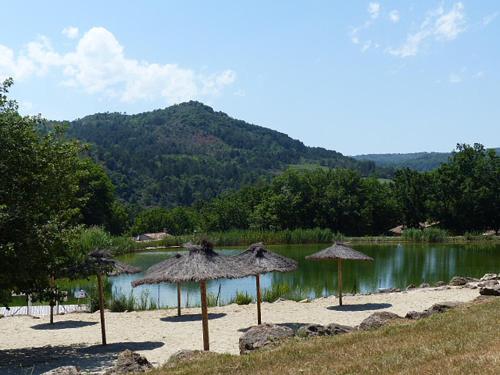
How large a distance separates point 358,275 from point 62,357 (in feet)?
60.7

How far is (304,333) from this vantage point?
1041 centimetres

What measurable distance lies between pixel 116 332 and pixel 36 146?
18.1 feet

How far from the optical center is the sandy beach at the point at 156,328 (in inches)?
490

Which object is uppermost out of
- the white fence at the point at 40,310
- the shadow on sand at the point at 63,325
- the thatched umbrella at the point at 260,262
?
the thatched umbrella at the point at 260,262

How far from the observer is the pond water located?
79.7 ft

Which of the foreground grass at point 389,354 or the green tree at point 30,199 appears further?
the green tree at point 30,199

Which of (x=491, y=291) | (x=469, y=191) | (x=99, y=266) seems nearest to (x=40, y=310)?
(x=99, y=266)

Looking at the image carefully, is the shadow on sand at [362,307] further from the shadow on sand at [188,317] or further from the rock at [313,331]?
the rock at [313,331]

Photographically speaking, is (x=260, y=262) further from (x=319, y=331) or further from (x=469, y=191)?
(x=469, y=191)

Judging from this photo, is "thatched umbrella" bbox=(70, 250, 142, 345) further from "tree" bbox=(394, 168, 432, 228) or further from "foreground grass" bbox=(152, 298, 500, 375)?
"tree" bbox=(394, 168, 432, 228)

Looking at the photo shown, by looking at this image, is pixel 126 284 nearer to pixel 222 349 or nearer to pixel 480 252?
pixel 222 349

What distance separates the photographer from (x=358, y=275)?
1125 inches

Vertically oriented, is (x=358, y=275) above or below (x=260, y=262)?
below

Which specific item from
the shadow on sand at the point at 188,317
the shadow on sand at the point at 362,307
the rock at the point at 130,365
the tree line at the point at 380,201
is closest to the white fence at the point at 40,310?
the shadow on sand at the point at 188,317
